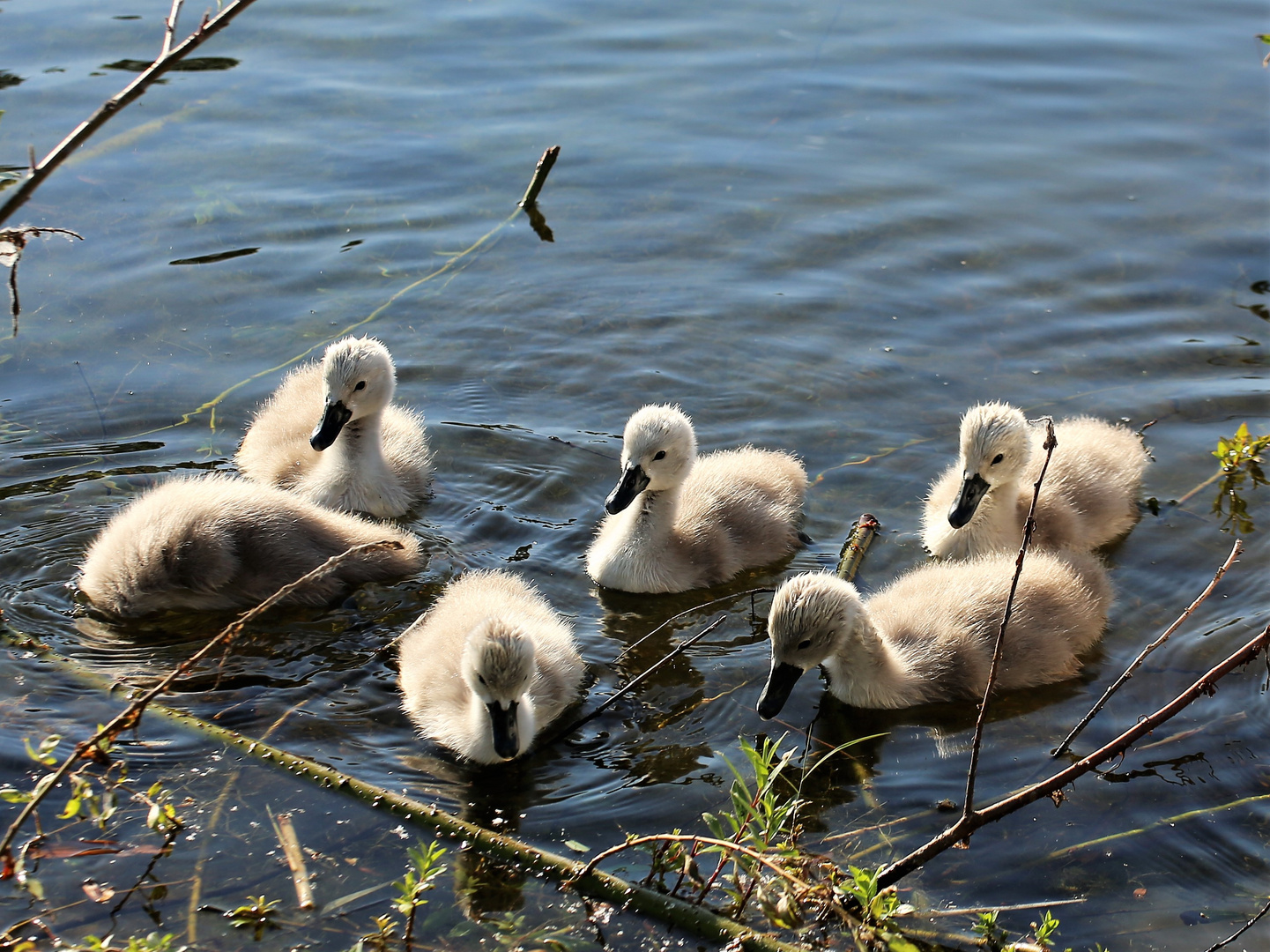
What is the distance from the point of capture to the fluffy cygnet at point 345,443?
19.7 feet

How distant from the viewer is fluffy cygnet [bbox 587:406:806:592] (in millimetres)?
5727

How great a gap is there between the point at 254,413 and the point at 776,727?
3.34 m

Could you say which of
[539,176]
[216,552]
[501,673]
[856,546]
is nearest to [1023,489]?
[856,546]

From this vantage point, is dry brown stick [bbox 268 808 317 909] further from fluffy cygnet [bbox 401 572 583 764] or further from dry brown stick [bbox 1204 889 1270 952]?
dry brown stick [bbox 1204 889 1270 952]

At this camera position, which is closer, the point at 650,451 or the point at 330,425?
the point at 650,451

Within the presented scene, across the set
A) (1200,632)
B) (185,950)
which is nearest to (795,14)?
(1200,632)

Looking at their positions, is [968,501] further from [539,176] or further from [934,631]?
[539,176]

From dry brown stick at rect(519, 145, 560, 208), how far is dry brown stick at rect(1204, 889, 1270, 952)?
6405 mm

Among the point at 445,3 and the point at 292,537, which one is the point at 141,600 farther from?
the point at 445,3

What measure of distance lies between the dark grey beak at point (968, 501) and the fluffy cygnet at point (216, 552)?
7.75 ft

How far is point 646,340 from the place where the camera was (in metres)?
7.59

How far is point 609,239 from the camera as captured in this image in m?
8.63

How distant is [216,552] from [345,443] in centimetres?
119

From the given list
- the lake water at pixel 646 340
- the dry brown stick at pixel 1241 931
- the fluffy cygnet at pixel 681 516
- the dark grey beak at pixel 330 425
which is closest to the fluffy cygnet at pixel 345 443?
the dark grey beak at pixel 330 425
